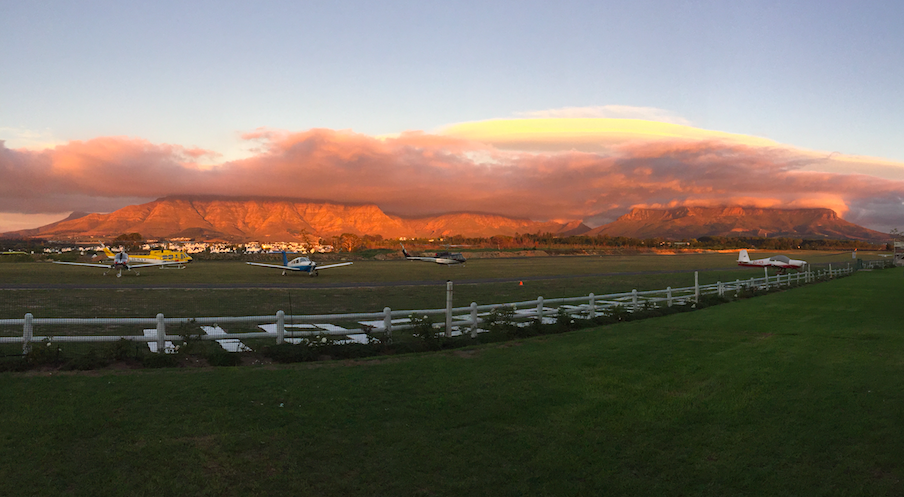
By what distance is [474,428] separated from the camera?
780cm

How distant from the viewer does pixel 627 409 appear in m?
8.60

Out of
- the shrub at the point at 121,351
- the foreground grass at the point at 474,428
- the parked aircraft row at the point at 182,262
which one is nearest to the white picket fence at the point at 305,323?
the shrub at the point at 121,351

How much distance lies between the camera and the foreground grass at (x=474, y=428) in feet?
19.9

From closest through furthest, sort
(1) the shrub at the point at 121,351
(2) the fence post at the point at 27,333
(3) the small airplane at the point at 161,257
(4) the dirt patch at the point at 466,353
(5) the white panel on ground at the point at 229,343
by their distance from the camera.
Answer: (2) the fence post at the point at 27,333 → (1) the shrub at the point at 121,351 → (5) the white panel on ground at the point at 229,343 → (4) the dirt patch at the point at 466,353 → (3) the small airplane at the point at 161,257

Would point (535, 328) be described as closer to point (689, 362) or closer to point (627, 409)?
point (689, 362)

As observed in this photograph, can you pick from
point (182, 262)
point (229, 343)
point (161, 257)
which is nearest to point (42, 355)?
point (229, 343)

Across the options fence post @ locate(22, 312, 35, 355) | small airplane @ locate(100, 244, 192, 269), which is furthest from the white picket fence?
small airplane @ locate(100, 244, 192, 269)

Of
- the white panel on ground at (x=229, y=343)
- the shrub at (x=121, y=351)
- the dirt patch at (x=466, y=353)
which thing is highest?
the shrub at (x=121, y=351)

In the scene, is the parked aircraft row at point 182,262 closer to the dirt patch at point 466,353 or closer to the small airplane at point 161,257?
the small airplane at point 161,257

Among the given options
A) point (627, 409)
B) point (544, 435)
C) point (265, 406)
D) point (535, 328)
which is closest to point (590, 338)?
point (535, 328)

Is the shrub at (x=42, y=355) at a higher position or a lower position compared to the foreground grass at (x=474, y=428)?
higher

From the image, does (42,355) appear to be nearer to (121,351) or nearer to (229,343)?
(121,351)

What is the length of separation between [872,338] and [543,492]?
43.4 feet

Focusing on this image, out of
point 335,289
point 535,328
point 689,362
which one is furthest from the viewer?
point 335,289
